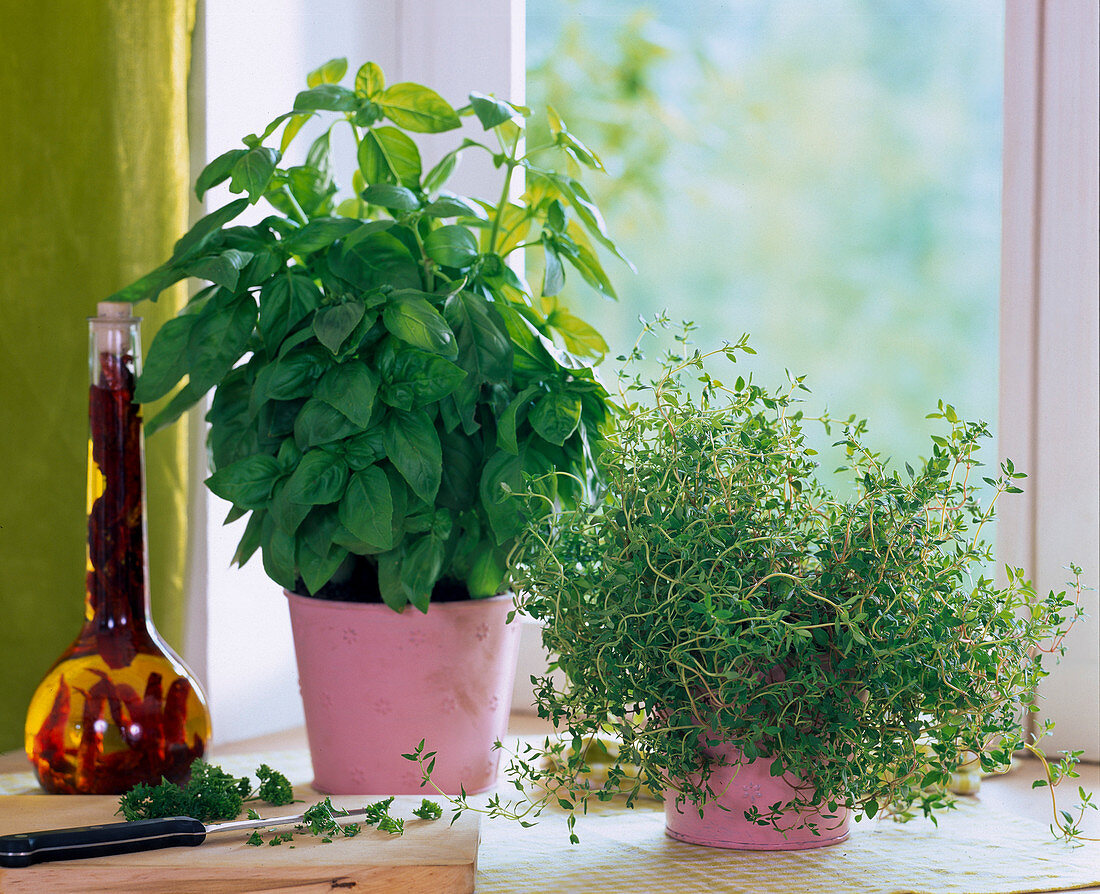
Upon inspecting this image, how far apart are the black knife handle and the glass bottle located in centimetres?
14

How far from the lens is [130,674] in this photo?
0.93m

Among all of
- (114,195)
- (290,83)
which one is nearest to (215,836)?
(114,195)

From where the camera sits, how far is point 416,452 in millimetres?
839

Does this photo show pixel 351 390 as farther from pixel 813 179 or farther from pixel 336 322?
pixel 813 179

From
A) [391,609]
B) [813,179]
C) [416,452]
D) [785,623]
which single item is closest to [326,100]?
[416,452]

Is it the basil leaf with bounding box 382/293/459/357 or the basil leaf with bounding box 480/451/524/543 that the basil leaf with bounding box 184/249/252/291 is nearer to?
the basil leaf with bounding box 382/293/459/357

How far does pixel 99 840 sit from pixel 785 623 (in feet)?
1.49

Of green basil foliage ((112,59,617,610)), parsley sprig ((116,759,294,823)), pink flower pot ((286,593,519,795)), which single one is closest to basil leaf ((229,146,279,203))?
green basil foliage ((112,59,617,610))

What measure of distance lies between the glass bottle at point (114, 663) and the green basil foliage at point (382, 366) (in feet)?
0.14

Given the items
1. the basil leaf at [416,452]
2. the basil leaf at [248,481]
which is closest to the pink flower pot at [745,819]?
the basil leaf at [416,452]

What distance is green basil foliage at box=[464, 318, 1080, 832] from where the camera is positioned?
0.74 m

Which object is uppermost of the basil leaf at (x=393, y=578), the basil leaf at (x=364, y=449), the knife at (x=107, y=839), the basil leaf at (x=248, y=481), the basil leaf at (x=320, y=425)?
the basil leaf at (x=320, y=425)

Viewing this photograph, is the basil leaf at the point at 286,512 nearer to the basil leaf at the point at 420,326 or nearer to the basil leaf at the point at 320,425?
the basil leaf at the point at 320,425

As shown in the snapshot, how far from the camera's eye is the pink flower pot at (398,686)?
906 millimetres
